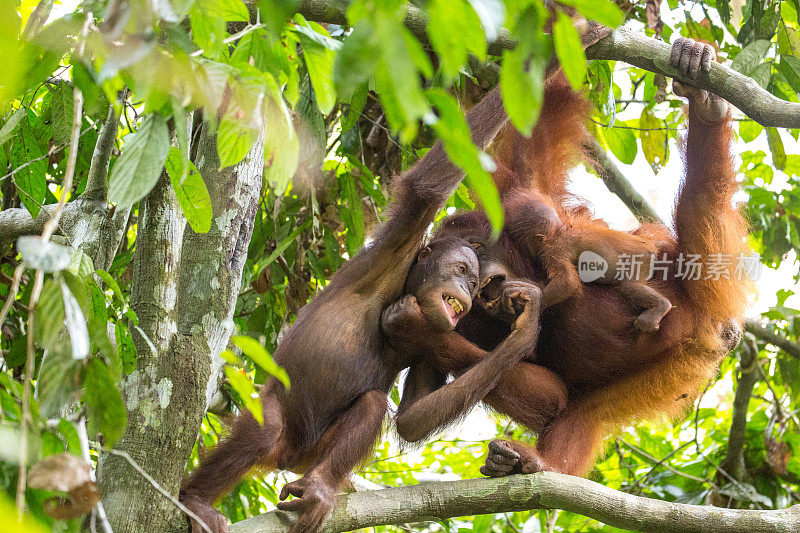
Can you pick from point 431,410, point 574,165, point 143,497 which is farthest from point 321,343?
point 574,165

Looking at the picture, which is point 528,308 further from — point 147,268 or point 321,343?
point 147,268

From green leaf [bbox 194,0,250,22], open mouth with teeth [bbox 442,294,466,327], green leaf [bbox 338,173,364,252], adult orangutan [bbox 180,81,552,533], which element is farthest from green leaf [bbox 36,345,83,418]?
green leaf [bbox 338,173,364,252]

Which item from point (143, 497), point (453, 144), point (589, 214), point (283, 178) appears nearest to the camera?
point (453, 144)

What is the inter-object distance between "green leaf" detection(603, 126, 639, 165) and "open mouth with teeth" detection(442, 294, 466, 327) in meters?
1.48

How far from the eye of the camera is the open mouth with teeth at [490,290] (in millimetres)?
3174

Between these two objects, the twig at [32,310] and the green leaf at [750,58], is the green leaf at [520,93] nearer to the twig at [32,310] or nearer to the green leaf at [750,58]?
the twig at [32,310]

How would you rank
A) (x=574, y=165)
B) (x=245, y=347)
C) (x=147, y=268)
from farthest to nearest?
(x=574, y=165) → (x=147, y=268) → (x=245, y=347)

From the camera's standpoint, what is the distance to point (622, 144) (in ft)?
13.1

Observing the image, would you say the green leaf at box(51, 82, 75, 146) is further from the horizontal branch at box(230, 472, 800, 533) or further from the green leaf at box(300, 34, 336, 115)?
the horizontal branch at box(230, 472, 800, 533)

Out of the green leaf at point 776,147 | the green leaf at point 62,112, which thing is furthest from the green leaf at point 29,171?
the green leaf at point 776,147

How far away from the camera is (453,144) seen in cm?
105

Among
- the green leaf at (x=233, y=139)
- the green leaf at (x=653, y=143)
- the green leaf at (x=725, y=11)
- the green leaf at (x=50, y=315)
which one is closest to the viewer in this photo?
the green leaf at (x=50, y=315)

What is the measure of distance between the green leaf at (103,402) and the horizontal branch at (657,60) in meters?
1.34

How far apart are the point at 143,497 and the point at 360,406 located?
1.01m
